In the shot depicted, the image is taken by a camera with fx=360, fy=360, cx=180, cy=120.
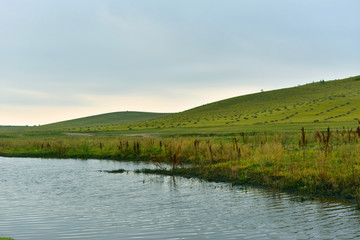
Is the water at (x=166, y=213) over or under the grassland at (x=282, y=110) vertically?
under

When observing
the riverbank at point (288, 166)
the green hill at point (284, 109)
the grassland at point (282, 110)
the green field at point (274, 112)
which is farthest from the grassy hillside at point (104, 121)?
the riverbank at point (288, 166)

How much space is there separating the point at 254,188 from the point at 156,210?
5.43 m

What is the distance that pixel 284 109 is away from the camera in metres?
88.5

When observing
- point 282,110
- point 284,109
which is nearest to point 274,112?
point 282,110

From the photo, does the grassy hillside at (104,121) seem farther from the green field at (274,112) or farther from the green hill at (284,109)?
the green hill at (284,109)

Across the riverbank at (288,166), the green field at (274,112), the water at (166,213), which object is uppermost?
the green field at (274,112)

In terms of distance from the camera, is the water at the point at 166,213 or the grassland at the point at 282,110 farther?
the grassland at the point at 282,110

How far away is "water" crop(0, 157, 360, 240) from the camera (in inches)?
384

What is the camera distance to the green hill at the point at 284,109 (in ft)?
229

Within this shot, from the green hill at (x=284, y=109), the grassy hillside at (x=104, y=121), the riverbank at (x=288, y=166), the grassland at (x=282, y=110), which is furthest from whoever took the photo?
the grassy hillside at (x=104, y=121)

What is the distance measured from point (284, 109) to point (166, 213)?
266 feet

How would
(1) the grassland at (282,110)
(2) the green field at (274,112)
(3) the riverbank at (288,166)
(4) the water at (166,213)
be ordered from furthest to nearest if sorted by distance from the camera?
(1) the grassland at (282,110), (2) the green field at (274,112), (3) the riverbank at (288,166), (4) the water at (166,213)

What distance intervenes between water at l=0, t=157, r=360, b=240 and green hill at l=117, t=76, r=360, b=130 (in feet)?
157

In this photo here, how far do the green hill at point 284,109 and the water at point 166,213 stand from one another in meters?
48.0
